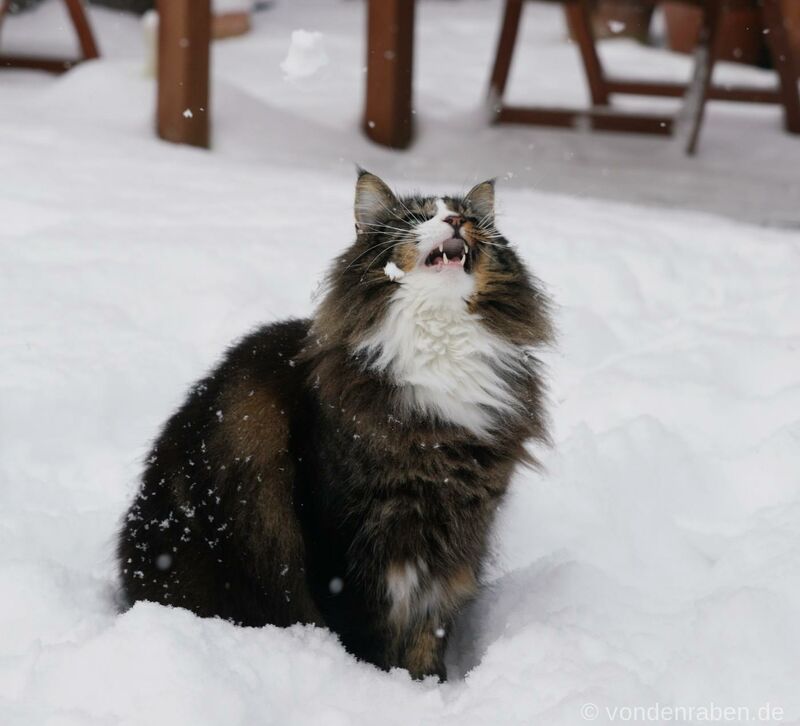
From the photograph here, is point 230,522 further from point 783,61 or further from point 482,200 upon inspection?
point 783,61

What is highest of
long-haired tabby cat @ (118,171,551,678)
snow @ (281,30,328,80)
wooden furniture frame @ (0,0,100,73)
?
long-haired tabby cat @ (118,171,551,678)

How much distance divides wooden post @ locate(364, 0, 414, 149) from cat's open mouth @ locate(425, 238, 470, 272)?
4.18 m

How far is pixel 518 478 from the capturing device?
257 centimetres

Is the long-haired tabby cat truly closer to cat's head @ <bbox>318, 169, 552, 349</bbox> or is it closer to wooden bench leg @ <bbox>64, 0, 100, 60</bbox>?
cat's head @ <bbox>318, 169, 552, 349</bbox>

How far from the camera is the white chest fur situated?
2.07 metres

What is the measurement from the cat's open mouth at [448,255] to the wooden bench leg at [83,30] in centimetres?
523

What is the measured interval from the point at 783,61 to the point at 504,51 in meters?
1.77

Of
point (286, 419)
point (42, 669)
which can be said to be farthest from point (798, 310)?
point (42, 669)

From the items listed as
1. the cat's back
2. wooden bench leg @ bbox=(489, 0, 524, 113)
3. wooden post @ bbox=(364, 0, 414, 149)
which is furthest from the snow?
the cat's back

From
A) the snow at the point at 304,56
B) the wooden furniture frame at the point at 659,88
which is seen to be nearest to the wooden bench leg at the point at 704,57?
the wooden furniture frame at the point at 659,88

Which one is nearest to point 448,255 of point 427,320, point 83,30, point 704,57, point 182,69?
point 427,320

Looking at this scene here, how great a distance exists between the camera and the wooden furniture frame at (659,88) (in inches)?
243

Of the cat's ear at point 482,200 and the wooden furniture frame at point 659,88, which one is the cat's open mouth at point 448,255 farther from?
the wooden furniture frame at point 659,88

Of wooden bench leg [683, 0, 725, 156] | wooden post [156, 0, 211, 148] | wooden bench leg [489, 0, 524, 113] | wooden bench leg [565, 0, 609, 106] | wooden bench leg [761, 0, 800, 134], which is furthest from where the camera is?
wooden bench leg [565, 0, 609, 106]
